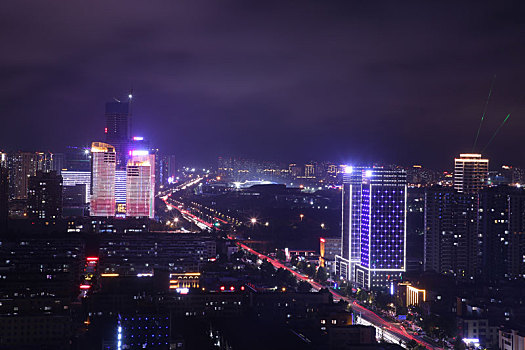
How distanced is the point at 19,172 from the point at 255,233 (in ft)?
40.1

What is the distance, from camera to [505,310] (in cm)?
1137

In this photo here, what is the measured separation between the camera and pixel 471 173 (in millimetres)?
19984

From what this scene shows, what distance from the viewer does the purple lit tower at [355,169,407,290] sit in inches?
600

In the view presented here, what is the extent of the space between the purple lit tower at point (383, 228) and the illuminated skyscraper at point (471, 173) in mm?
4825

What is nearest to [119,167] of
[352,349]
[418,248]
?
[418,248]

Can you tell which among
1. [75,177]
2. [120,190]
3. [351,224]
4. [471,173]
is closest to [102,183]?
[120,190]

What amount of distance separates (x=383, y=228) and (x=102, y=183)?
46.6 ft

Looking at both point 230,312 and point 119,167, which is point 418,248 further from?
point 119,167

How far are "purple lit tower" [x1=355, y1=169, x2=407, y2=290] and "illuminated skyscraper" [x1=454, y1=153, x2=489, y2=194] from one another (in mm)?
4825

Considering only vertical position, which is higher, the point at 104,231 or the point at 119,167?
the point at 119,167

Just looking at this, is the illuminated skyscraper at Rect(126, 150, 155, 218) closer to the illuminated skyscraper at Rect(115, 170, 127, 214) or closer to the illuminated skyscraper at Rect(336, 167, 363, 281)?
the illuminated skyscraper at Rect(115, 170, 127, 214)

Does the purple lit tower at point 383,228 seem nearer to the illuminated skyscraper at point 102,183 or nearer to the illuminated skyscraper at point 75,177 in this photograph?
the illuminated skyscraper at point 102,183

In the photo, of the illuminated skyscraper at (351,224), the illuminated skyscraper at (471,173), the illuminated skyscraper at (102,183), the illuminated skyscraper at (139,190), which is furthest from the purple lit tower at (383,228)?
the illuminated skyscraper at (102,183)

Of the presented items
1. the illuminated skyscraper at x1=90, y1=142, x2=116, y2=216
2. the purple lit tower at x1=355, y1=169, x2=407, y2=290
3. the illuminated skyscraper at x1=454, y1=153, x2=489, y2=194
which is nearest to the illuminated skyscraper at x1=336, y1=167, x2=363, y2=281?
the purple lit tower at x1=355, y1=169, x2=407, y2=290
